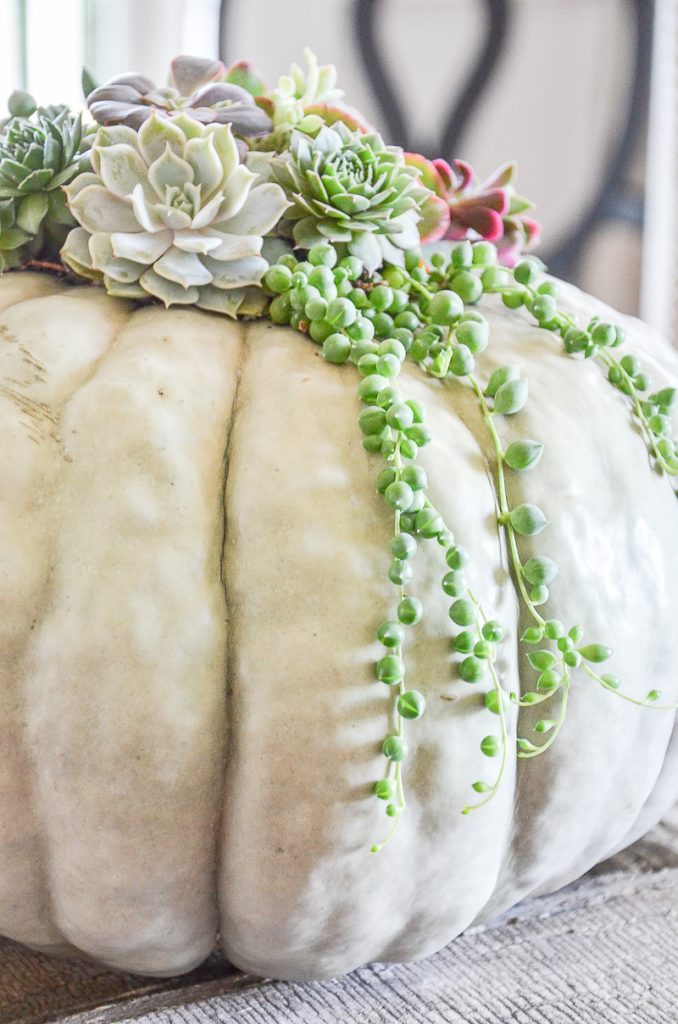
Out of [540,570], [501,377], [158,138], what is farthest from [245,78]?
[540,570]

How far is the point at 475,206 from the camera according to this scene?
817mm

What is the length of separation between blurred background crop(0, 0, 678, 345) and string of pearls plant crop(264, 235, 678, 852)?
4.74ft

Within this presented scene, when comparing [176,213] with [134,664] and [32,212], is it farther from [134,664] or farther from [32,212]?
[134,664]

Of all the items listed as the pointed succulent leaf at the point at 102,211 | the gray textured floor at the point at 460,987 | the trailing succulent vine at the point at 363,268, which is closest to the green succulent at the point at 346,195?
the trailing succulent vine at the point at 363,268

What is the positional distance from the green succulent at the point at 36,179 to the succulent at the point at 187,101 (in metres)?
0.03

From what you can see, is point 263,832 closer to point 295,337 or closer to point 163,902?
point 163,902

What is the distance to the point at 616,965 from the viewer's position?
2.37 ft

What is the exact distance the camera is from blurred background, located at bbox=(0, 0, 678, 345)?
84.0 inches

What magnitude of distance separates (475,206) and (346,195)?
17 cm

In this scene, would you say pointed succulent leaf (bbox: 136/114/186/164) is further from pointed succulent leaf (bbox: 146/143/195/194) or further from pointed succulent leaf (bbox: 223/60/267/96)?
Result: pointed succulent leaf (bbox: 223/60/267/96)

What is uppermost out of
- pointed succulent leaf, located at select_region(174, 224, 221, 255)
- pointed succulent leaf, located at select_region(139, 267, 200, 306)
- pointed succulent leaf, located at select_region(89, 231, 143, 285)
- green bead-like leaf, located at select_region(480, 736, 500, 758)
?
pointed succulent leaf, located at select_region(174, 224, 221, 255)

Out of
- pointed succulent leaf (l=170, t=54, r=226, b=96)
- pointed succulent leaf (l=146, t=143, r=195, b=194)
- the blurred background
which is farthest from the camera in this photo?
the blurred background

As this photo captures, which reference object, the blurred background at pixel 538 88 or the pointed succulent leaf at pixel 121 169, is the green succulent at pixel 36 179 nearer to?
the pointed succulent leaf at pixel 121 169

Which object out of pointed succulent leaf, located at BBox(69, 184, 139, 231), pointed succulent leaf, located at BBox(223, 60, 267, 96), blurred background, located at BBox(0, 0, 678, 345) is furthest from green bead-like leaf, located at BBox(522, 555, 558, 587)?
blurred background, located at BBox(0, 0, 678, 345)
